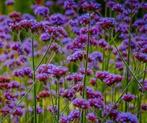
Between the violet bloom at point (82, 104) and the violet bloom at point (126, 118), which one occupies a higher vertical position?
the violet bloom at point (82, 104)

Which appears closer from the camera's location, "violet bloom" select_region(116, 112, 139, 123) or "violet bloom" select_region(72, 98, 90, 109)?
"violet bloom" select_region(72, 98, 90, 109)

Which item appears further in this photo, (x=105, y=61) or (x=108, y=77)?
(x=105, y=61)

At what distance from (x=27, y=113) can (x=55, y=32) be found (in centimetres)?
157

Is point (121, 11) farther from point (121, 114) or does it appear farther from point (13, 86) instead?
point (121, 114)

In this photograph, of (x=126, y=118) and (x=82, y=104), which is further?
(x=126, y=118)

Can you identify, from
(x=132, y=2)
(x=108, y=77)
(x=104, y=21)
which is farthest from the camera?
(x=132, y=2)

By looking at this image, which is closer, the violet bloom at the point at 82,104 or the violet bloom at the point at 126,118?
the violet bloom at the point at 82,104

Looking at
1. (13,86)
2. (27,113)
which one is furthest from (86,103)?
(27,113)

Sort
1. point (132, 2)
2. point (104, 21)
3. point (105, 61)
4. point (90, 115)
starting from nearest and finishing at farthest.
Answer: point (90, 115), point (104, 21), point (132, 2), point (105, 61)

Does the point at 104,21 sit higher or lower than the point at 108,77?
higher

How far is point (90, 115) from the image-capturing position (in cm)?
411

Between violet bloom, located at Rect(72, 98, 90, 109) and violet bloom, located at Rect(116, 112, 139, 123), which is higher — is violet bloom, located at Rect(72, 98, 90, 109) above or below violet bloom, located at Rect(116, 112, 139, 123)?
above

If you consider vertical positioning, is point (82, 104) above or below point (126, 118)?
above

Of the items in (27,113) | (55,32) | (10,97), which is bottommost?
(27,113)
